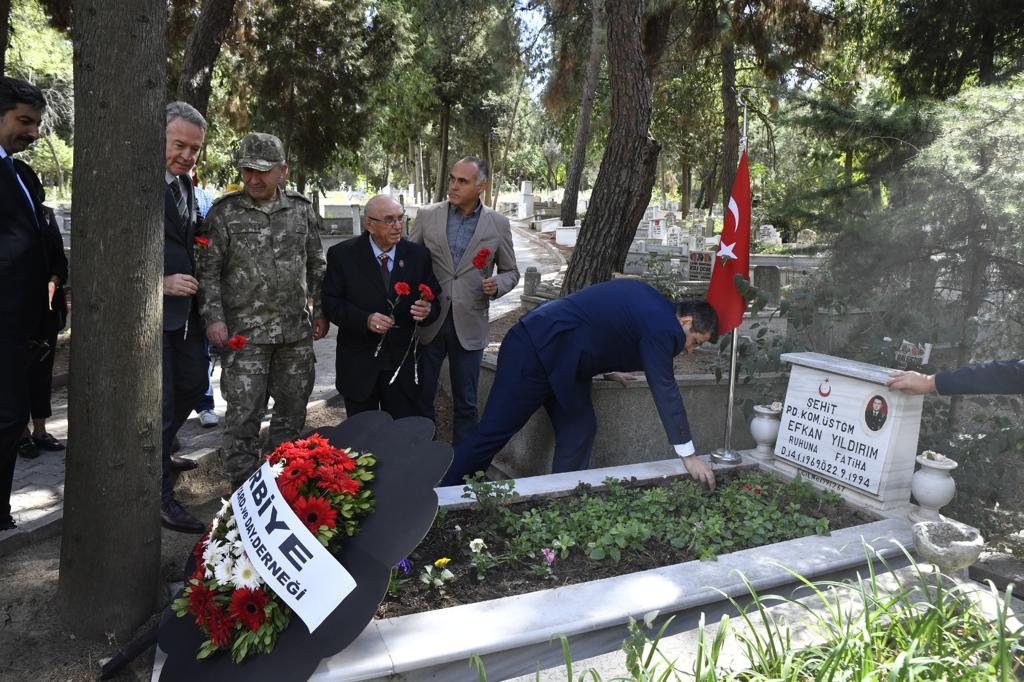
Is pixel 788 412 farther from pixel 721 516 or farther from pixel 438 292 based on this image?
pixel 438 292

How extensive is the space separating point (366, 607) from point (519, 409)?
1.98 metres

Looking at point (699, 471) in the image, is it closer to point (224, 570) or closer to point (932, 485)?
point (932, 485)

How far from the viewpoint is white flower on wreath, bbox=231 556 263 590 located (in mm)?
2252

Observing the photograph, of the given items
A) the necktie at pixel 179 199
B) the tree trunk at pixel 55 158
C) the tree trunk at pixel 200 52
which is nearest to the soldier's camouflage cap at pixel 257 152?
the necktie at pixel 179 199

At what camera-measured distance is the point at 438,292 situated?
4.45 m

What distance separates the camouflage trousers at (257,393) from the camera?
3814mm

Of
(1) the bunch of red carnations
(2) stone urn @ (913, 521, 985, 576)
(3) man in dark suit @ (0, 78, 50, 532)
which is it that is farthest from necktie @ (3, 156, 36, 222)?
(2) stone urn @ (913, 521, 985, 576)

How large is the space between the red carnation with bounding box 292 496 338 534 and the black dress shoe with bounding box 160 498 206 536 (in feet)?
4.97

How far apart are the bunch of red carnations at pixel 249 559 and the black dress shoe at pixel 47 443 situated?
298 centimetres

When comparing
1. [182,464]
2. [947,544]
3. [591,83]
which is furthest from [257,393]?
[591,83]

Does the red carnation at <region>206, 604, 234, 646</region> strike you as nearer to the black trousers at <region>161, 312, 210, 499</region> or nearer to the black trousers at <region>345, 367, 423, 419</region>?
the black trousers at <region>161, 312, 210, 499</region>

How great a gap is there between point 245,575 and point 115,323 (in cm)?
99

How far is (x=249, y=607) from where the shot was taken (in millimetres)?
2238

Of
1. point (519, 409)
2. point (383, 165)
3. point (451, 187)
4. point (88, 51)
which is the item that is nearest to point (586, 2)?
point (451, 187)
